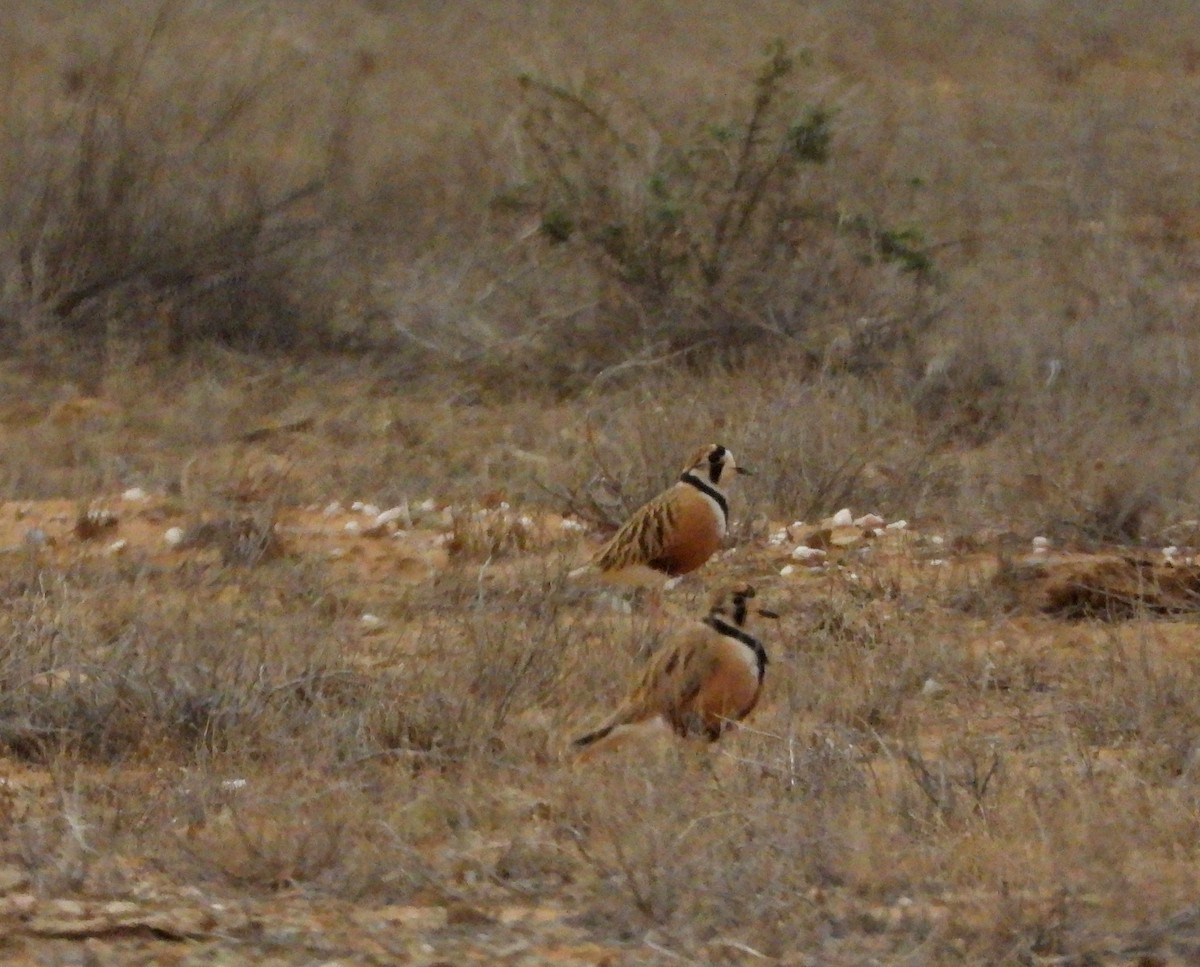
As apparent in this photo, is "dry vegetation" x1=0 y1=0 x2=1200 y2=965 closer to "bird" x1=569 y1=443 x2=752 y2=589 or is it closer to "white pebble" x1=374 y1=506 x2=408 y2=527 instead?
"white pebble" x1=374 y1=506 x2=408 y2=527

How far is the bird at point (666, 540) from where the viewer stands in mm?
7242

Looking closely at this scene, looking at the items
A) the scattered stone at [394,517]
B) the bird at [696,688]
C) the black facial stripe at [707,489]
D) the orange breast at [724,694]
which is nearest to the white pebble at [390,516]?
the scattered stone at [394,517]

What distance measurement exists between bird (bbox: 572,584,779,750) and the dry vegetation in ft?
0.29

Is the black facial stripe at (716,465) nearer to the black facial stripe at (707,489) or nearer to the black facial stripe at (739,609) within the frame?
the black facial stripe at (707,489)

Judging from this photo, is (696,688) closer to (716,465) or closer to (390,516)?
(716,465)

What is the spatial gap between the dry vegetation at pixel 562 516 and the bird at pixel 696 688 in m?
0.09

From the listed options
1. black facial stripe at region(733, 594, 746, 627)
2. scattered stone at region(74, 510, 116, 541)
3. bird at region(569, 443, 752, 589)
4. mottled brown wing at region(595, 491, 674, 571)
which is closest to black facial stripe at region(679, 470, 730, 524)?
bird at region(569, 443, 752, 589)

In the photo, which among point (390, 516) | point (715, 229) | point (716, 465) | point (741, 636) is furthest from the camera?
point (715, 229)

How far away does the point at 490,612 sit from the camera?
22.4ft

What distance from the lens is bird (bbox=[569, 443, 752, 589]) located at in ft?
23.8

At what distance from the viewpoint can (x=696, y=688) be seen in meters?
5.36

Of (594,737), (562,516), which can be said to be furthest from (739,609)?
(562,516)

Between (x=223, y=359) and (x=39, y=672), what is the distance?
6605 millimetres

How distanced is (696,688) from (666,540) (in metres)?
1.88
